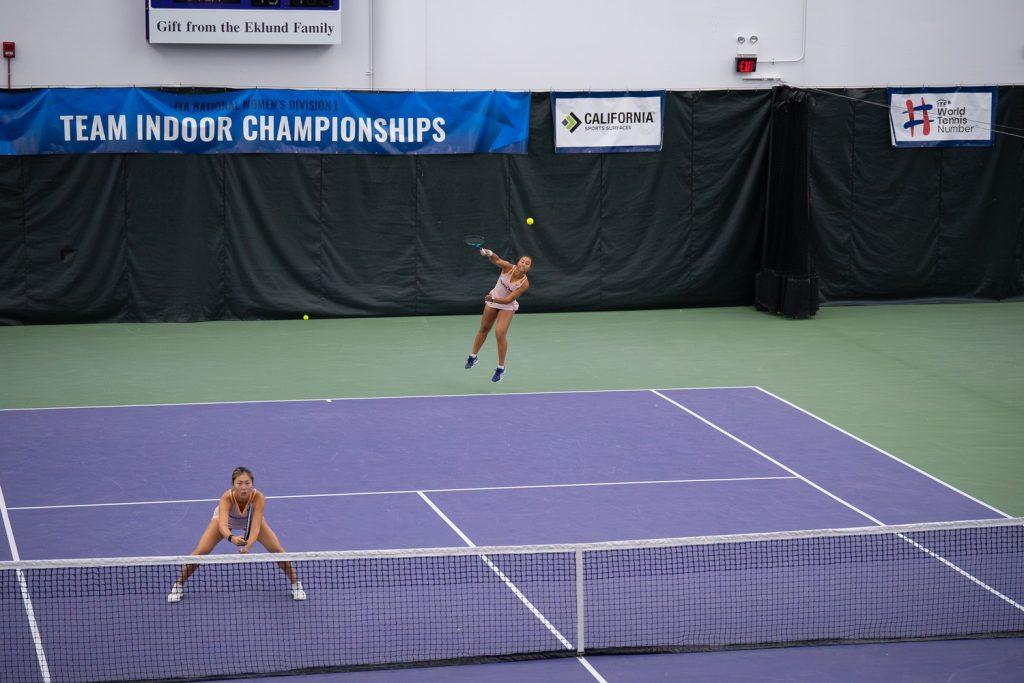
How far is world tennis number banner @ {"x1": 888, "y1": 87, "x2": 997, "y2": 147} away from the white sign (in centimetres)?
953

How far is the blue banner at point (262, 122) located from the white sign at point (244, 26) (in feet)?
2.75

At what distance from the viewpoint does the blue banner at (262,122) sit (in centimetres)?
1991

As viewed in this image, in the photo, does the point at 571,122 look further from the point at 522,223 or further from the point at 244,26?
the point at 244,26

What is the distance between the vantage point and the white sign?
20.2 meters

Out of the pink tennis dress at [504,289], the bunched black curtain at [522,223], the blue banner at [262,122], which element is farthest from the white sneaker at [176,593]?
the blue banner at [262,122]

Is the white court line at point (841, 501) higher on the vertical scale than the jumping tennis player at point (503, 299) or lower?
lower

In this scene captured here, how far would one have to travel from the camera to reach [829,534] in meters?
8.25

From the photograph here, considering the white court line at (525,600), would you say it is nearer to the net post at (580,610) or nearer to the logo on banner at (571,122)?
the net post at (580,610)

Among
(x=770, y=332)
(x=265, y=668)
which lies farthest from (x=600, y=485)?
(x=770, y=332)

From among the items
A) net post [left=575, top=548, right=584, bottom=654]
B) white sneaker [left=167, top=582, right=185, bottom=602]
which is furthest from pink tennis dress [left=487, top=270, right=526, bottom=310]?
net post [left=575, top=548, right=584, bottom=654]

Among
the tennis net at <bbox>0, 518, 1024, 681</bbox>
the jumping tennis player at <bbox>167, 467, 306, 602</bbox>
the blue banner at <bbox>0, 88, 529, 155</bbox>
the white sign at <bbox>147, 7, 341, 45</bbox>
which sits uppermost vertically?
the white sign at <bbox>147, 7, 341, 45</bbox>

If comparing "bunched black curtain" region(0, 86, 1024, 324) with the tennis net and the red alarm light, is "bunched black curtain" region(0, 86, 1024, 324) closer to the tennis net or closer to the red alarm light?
the red alarm light

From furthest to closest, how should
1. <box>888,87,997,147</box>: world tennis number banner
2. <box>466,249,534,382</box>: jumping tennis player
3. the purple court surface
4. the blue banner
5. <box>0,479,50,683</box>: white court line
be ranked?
<box>888,87,997,147</box>: world tennis number banner, the blue banner, <box>466,249,534,382</box>: jumping tennis player, the purple court surface, <box>0,479,50,683</box>: white court line

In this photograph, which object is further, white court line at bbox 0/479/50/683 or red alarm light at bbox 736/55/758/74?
red alarm light at bbox 736/55/758/74
